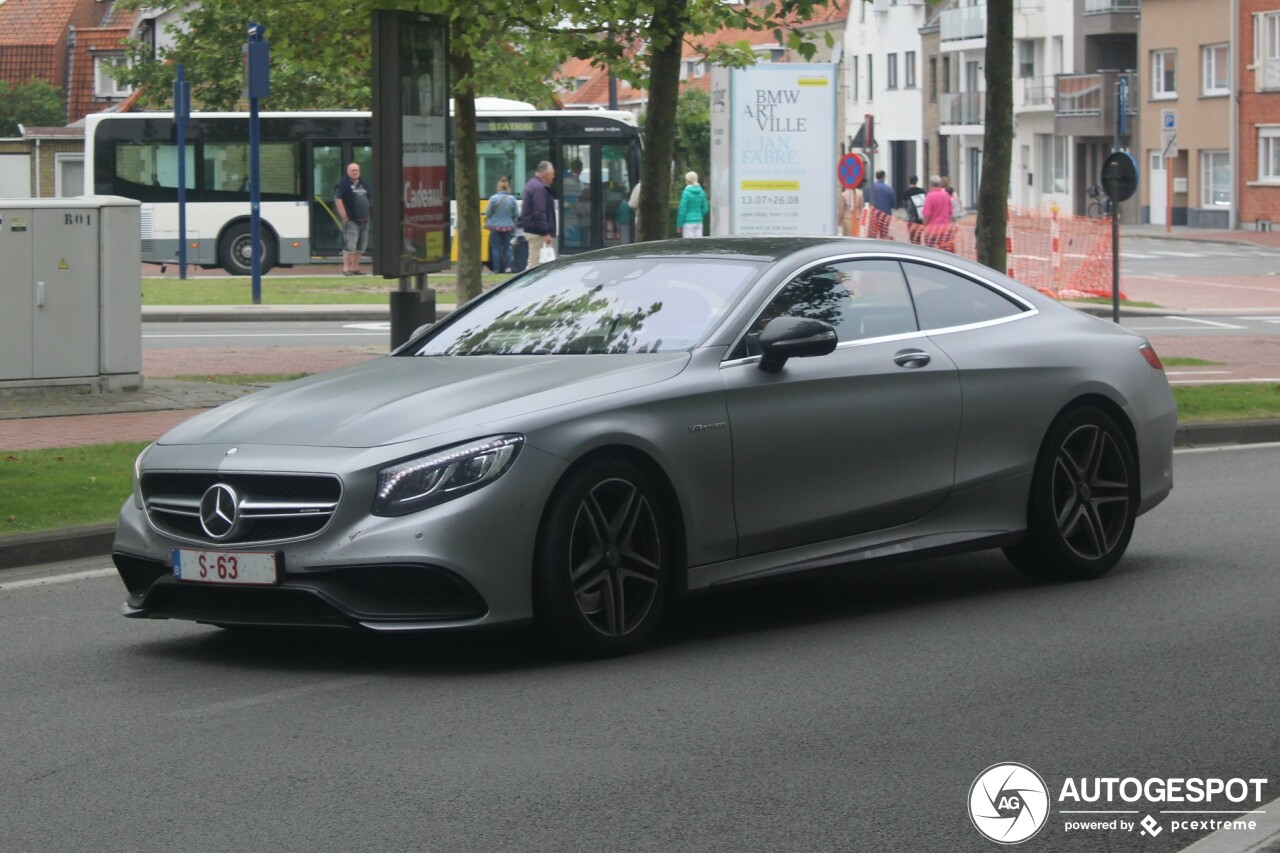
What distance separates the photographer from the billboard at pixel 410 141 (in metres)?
14.6

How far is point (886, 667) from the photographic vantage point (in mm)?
7180

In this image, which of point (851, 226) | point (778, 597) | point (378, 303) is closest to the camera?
point (778, 597)

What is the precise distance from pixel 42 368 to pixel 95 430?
1.75 m

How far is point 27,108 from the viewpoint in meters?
74.6

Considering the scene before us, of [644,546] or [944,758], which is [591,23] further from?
[944,758]

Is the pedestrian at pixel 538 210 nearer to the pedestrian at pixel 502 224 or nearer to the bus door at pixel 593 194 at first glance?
the pedestrian at pixel 502 224

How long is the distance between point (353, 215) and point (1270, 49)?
38405mm

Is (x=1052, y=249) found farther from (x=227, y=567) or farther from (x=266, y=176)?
(x=227, y=567)

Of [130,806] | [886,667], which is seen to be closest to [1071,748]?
[886,667]

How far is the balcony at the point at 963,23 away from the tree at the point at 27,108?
36058 mm

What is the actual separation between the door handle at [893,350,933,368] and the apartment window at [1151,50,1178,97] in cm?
6651

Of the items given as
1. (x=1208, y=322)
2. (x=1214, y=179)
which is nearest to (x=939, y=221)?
(x=1208, y=322)

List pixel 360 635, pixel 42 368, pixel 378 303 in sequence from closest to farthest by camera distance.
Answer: pixel 360 635 < pixel 42 368 < pixel 378 303

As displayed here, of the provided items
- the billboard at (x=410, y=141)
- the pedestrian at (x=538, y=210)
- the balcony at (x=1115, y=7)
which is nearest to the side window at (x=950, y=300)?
the billboard at (x=410, y=141)
